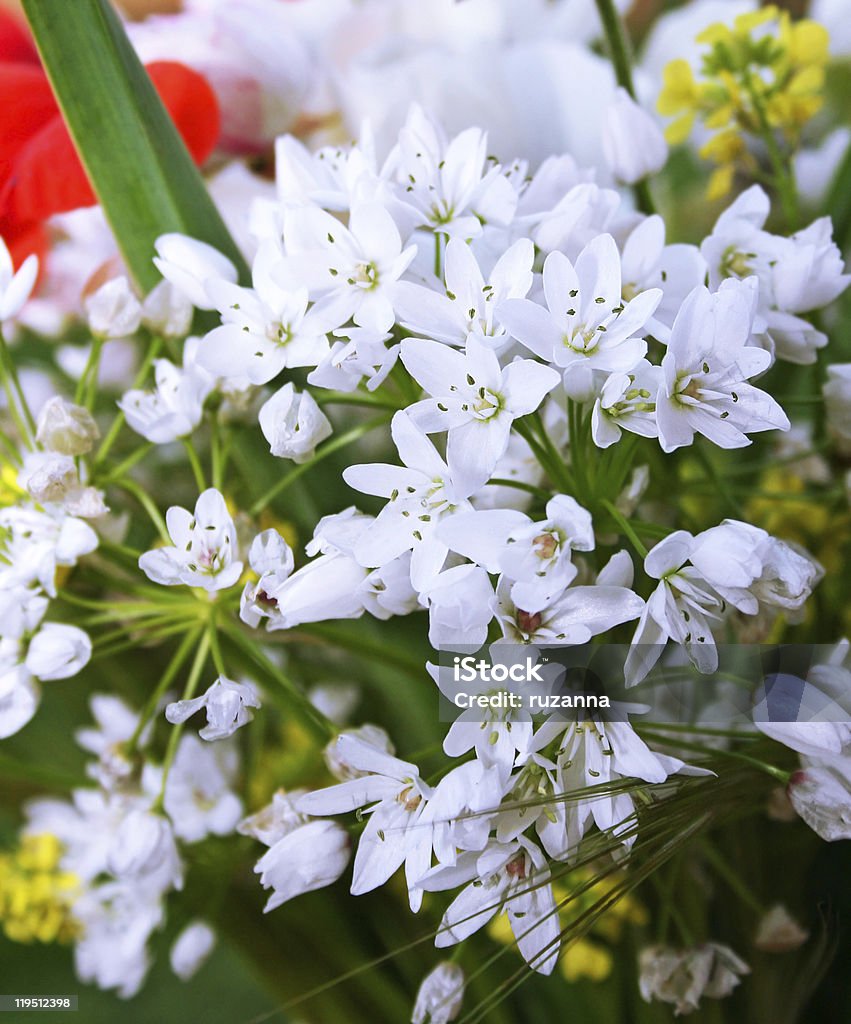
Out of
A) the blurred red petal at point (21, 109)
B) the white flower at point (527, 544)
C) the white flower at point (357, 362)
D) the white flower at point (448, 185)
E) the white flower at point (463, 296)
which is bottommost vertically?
the white flower at point (527, 544)

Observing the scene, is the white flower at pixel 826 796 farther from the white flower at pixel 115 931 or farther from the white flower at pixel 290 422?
the white flower at pixel 115 931

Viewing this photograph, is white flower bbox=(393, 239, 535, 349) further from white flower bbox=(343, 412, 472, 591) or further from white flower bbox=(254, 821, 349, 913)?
white flower bbox=(254, 821, 349, 913)

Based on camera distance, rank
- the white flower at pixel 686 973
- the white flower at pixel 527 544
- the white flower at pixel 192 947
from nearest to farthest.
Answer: the white flower at pixel 527 544 → the white flower at pixel 686 973 → the white flower at pixel 192 947

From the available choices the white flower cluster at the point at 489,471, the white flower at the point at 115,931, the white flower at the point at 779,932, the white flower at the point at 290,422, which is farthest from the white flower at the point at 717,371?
the white flower at the point at 115,931

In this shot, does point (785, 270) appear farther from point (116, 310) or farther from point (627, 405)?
point (116, 310)

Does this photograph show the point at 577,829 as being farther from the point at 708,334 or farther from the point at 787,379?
the point at 787,379

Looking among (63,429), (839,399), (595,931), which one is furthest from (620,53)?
(595,931)

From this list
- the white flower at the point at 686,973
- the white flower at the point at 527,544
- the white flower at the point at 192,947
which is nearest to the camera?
the white flower at the point at 527,544
